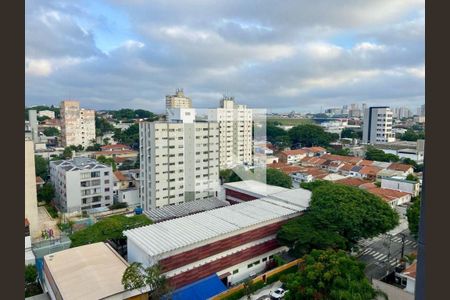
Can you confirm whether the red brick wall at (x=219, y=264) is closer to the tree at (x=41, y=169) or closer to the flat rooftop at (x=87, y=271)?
the flat rooftop at (x=87, y=271)

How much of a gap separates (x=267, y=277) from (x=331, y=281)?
7.68 feet

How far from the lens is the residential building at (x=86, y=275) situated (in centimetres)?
451

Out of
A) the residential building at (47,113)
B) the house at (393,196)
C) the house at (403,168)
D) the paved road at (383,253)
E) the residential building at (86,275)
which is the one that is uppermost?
the residential building at (47,113)

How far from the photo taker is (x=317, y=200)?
6980 millimetres

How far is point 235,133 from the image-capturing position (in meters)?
16.8

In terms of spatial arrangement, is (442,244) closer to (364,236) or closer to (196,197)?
(364,236)

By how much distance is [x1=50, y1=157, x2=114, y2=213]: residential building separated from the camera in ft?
35.8

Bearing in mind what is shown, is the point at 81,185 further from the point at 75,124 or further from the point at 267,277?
the point at 75,124

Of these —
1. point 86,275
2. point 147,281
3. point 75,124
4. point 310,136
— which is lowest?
point 86,275

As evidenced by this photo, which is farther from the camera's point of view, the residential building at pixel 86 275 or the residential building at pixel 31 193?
the residential building at pixel 31 193

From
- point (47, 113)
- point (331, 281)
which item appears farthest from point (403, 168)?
point (47, 113)

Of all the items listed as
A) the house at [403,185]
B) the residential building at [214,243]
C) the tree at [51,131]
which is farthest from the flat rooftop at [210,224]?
the tree at [51,131]

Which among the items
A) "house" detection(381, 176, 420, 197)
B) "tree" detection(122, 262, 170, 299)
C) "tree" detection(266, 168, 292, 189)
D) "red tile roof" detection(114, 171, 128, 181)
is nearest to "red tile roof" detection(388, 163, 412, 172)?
"house" detection(381, 176, 420, 197)

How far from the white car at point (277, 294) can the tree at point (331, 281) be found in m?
1.28
